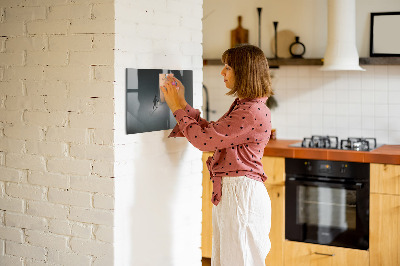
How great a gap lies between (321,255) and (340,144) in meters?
0.81

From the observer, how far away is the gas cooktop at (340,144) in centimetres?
412

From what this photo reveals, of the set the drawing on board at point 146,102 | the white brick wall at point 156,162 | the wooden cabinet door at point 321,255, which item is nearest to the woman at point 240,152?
the drawing on board at point 146,102

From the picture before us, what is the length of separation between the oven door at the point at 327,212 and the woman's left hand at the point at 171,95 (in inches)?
64.0

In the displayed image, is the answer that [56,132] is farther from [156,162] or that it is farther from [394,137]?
[394,137]

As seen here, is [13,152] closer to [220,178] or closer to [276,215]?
[220,178]

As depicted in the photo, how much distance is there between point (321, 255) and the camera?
4.13 m

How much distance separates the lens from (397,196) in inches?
150

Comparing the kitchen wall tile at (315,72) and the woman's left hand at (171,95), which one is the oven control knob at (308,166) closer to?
the kitchen wall tile at (315,72)

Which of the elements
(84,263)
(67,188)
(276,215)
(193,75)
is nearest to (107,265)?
(84,263)

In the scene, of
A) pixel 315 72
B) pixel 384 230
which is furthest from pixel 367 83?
pixel 384 230

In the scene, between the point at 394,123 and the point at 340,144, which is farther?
the point at 394,123

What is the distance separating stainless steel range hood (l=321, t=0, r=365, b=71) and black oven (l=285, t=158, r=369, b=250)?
77cm

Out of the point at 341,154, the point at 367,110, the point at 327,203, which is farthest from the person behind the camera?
the point at 367,110

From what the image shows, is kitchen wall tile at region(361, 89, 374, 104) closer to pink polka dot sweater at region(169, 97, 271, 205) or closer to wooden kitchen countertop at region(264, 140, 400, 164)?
wooden kitchen countertop at region(264, 140, 400, 164)
